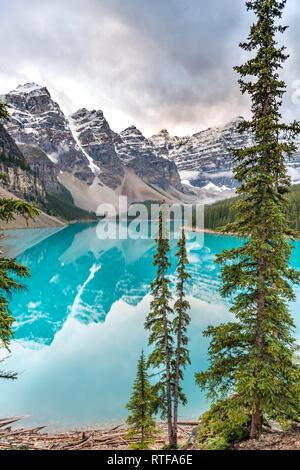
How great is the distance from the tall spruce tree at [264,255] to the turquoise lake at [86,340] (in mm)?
5622

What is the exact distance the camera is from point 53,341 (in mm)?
31703

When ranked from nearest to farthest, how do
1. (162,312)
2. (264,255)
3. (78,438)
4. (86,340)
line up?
(264,255)
(162,312)
(78,438)
(86,340)

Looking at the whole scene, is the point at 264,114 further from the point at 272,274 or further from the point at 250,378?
the point at 250,378

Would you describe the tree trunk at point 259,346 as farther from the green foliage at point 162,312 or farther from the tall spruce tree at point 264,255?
the green foliage at point 162,312

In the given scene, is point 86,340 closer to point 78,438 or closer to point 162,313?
point 78,438

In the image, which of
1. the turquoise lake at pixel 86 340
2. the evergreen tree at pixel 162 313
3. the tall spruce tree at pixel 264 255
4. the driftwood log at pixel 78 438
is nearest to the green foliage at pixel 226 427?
the tall spruce tree at pixel 264 255

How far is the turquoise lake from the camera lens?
66.5ft

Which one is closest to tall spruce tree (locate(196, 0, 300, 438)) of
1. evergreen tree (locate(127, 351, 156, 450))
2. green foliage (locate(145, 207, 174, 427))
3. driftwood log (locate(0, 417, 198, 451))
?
green foliage (locate(145, 207, 174, 427))

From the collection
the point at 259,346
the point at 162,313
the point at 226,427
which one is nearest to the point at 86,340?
the point at 162,313

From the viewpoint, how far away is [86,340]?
31.8 meters

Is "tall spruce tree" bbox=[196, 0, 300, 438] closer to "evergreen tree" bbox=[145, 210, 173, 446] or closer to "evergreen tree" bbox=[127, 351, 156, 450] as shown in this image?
"evergreen tree" bbox=[145, 210, 173, 446]

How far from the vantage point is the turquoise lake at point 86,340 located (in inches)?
798

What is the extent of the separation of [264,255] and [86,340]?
26175 millimetres

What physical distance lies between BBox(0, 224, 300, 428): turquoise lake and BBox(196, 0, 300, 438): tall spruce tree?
5622 mm
